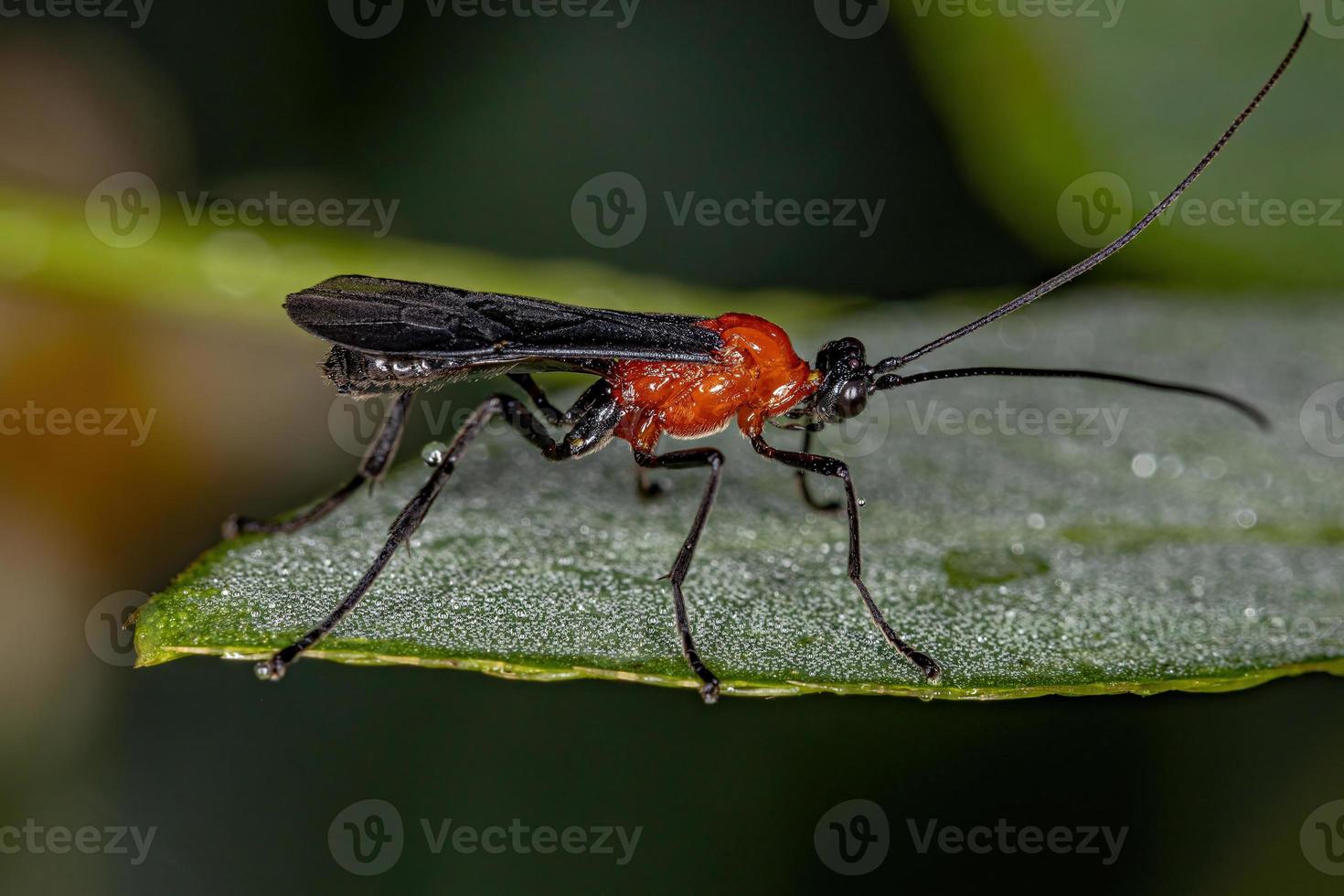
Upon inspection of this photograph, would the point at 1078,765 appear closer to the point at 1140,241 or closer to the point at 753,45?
the point at 1140,241

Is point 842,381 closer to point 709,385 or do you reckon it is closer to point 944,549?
point 709,385

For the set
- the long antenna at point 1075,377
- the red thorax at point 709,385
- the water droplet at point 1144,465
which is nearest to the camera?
the long antenna at point 1075,377

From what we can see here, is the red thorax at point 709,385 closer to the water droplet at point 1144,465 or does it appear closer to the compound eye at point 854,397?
the compound eye at point 854,397

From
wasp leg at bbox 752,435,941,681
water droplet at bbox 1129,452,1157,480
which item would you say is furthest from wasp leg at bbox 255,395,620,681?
water droplet at bbox 1129,452,1157,480

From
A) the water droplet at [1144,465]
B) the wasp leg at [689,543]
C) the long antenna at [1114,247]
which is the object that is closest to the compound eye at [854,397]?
the long antenna at [1114,247]

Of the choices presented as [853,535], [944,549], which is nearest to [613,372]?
[853,535]

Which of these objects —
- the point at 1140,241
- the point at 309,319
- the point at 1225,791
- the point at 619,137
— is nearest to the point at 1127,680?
the point at 1225,791

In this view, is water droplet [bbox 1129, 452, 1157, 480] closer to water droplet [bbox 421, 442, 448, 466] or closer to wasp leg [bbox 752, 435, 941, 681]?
wasp leg [bbox 752, 435, 941, 681]
